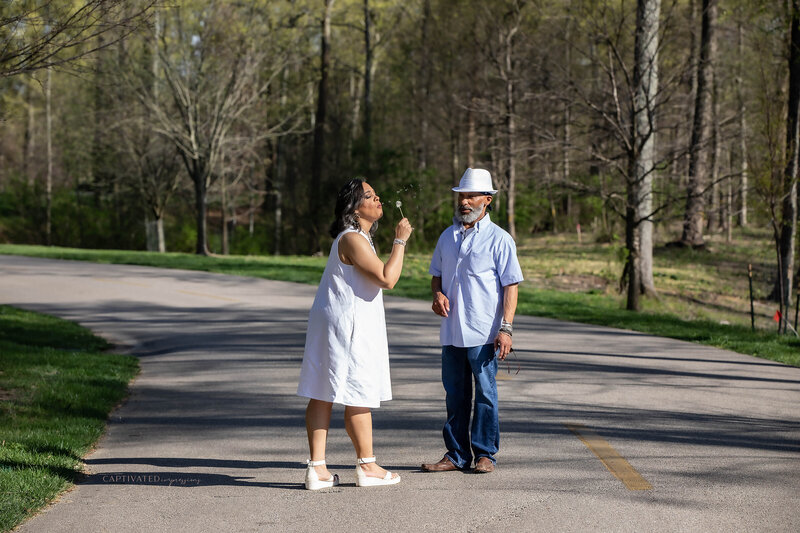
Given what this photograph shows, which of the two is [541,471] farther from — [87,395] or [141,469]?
[87,395]

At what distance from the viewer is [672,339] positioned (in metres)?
14.0

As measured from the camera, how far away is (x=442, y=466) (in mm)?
6270

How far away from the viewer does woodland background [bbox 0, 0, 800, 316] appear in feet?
54.6

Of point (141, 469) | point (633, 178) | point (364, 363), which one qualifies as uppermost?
point (633, 178)

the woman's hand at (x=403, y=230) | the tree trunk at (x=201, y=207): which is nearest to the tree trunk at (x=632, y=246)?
the woman's hand at (x=403, y=230)

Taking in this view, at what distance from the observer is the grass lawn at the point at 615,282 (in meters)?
15.1

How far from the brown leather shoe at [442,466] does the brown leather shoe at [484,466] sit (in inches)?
7.3

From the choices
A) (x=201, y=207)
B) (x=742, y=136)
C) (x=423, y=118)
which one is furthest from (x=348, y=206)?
(x=423, y=118)

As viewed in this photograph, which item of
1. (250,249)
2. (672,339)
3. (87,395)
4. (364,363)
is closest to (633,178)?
(672,339)

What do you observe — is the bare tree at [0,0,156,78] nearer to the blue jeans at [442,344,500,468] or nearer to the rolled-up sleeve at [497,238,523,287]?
the rolled-up sleeve at [497,238,523,287]

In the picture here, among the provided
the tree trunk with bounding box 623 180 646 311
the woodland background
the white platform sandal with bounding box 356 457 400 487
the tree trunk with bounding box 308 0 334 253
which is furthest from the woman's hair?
the tree trunk with bounding box 308 0 334 253

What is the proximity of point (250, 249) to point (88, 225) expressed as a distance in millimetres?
9774

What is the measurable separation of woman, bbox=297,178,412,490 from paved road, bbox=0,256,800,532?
36cm

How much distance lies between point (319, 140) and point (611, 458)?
1273 inches
